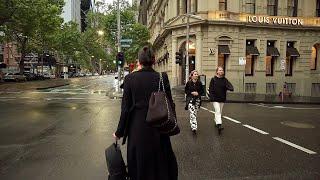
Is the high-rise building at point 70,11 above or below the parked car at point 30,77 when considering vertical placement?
above

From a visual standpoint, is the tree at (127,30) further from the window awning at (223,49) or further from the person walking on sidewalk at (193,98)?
the person walking on sidewalk at (193,98)

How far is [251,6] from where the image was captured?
34.1 metres

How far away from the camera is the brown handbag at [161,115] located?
12.8ft

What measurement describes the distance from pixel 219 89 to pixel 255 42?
24833 millimetres

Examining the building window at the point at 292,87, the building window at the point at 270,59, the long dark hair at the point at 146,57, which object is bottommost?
the building window at the point at 292,87

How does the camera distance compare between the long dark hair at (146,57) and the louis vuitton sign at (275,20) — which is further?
the louis vuitton sign at (275,20)

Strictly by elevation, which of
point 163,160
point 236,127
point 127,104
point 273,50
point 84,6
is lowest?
point 236,127

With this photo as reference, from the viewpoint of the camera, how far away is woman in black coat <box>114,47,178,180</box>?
409 cm

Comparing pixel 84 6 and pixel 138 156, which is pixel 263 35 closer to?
pixel 138 156

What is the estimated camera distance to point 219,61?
110ft

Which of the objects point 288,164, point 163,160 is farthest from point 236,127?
point 163,160

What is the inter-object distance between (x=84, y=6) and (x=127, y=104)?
523 feet

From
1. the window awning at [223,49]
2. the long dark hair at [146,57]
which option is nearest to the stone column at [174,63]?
the window awning at [223,49]

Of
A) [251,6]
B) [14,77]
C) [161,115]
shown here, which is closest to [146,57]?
[161,115]
